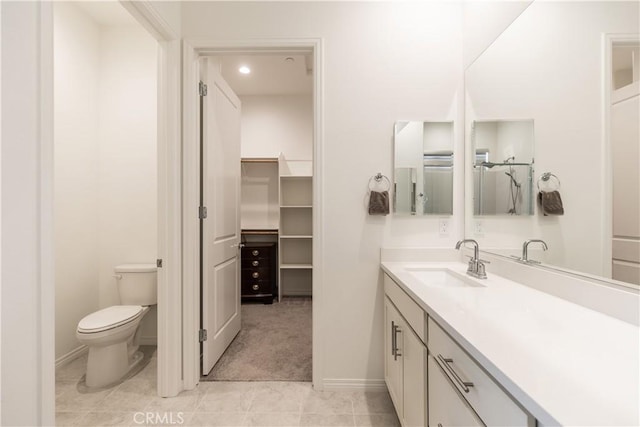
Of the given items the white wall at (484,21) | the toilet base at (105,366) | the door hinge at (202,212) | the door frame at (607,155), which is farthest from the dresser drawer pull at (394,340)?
the toilet base at (105,366)

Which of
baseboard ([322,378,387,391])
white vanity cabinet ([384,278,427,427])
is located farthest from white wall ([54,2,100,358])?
white vanity cabinet ([384,278,427,427])

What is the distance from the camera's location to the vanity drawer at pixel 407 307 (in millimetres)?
1106

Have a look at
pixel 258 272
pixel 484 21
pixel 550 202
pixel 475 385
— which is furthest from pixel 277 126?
pixel 475 385

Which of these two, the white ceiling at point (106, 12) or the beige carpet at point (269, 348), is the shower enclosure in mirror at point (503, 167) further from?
the white ceiling at point (106, 12)

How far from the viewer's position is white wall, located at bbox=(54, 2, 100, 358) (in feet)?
6.74

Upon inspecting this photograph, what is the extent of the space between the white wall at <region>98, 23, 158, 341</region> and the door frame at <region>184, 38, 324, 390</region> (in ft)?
2.52

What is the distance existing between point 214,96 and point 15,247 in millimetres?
1576

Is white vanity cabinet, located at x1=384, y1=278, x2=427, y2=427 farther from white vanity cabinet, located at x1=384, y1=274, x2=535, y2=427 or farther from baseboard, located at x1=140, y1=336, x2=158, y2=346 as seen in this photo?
baseboard, located at x1=140, y1=336, x2=158, y2=346

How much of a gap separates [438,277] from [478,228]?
1.33ft

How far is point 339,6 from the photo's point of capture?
1.80 metres

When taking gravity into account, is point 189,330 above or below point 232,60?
below

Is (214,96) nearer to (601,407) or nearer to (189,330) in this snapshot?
(189,330)

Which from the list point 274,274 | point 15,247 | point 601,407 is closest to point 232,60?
point 274,274

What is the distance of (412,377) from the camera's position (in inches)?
47.9
